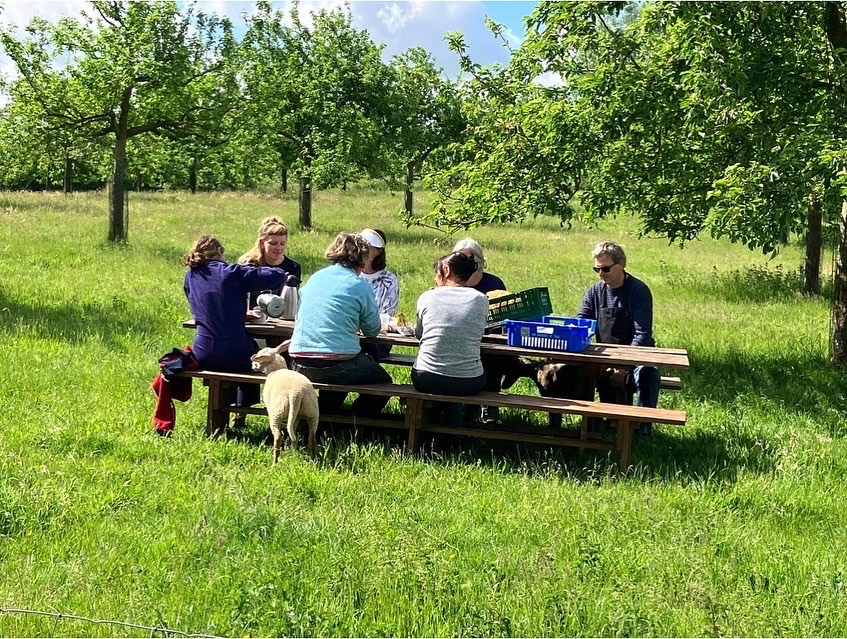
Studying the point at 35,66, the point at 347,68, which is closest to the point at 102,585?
the point at 35,66

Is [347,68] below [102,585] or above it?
above

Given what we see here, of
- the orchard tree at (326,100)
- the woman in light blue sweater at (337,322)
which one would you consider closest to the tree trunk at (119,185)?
the orchard tree at (326,100)

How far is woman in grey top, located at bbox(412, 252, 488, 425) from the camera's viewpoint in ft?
20.6

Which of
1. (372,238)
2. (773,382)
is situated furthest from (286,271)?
(773,382)

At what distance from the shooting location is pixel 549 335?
657 cm

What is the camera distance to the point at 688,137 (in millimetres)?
9180

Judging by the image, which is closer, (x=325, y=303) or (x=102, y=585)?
(x=102, y=585)

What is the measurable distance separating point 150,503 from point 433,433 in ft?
8.61

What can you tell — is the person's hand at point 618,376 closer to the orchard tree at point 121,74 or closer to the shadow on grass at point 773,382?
the shadow on grass at point 773,382

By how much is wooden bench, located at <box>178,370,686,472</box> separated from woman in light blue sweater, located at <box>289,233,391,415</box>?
0.42 ft

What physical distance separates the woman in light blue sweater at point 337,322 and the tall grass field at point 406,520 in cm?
57

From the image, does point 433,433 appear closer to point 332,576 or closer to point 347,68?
point 332,576

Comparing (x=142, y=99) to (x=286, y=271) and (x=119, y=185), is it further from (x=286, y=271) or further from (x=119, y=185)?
(x=286, y=271)

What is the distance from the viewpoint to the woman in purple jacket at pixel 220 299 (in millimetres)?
6645
